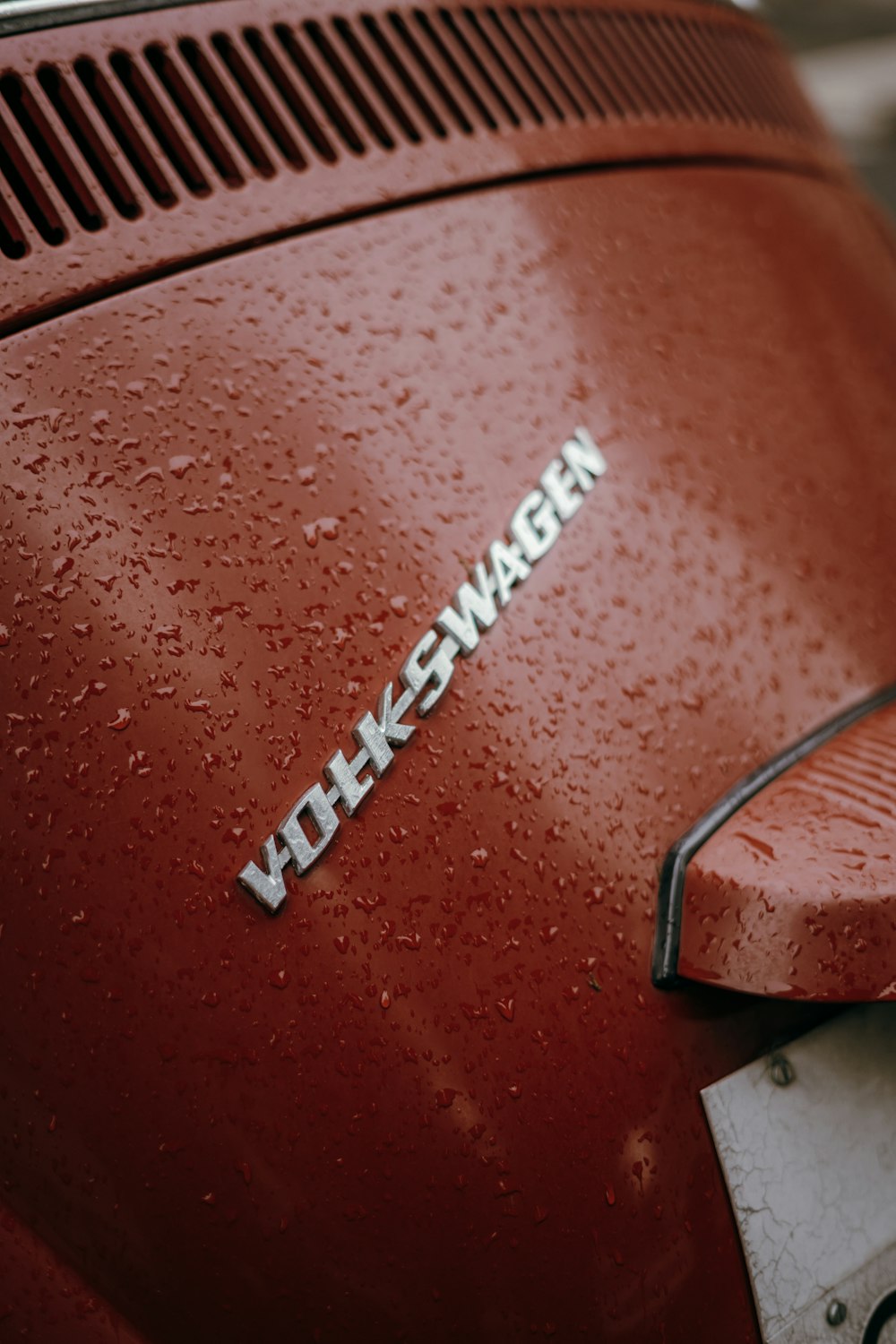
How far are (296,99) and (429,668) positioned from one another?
2.05 ft

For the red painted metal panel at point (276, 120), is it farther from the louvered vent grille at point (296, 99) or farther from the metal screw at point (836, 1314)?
the metal screw at point (836, 1314)

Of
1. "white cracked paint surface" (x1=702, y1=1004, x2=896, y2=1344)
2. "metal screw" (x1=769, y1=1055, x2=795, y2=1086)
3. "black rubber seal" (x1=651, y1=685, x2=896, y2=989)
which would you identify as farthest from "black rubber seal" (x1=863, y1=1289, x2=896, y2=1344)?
"black rubber seal" (x1=651, y1=685, x2=896, y2=989)

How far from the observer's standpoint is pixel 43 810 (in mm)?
→ 929

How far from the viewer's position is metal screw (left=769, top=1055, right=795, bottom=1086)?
1005mm

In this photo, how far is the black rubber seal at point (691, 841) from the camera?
99cm

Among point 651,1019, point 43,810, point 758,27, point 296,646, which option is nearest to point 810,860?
point 651,1019

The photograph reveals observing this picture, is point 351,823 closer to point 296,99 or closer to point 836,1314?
point 836,1314

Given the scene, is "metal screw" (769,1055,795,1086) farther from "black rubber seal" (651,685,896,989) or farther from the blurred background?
the blurred background

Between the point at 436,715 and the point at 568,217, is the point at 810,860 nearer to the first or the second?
the point at 436,715

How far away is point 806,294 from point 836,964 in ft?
2.88

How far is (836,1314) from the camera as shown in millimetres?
987

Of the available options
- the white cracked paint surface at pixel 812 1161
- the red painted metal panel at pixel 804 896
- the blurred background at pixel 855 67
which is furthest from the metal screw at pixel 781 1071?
the blurred background at pixel 855 67

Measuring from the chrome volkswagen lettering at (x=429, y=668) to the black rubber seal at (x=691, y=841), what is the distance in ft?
0.85

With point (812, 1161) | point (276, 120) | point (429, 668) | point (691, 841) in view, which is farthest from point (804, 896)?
point (276, 120)
